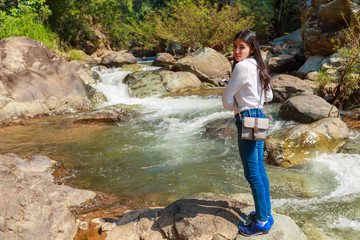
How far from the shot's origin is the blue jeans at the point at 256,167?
2.46 metres

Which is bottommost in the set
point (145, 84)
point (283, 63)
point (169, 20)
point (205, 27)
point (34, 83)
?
point (145, 84)

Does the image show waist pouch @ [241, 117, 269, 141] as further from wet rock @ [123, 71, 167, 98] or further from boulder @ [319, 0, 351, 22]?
boulder @ [319, 0, 351, 22]

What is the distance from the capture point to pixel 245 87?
2404 millimetres

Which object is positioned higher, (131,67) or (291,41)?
(291,41)

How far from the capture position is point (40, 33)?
12.6m

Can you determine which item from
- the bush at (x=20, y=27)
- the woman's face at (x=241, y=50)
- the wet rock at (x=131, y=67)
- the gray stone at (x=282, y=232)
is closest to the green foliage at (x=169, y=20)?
the bush at (x=20, y=27)

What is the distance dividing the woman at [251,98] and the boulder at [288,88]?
6.78m

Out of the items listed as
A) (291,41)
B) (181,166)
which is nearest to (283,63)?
(291,41)

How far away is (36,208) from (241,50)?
97.3 inches

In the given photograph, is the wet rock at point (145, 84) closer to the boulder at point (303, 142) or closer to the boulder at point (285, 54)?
the boulder at point (285, 54)

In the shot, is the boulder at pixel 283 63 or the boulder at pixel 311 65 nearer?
the boulder at pixel 311 65

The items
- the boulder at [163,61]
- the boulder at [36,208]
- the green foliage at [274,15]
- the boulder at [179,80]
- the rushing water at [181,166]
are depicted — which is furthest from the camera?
the green foliage at [274,15]

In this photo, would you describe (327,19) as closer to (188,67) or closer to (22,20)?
(188,67)

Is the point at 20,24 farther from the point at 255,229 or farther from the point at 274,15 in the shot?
the point at 274,15
